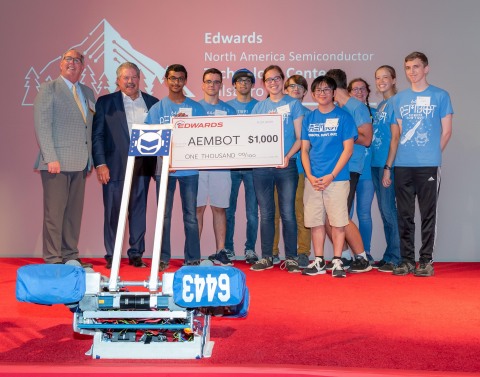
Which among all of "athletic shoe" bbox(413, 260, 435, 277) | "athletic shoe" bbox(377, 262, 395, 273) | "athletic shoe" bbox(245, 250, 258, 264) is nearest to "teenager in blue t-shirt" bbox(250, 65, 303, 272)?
"athletic shoe" bbox(245, 250, 258, 264)

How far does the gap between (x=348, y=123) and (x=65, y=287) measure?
121 inches

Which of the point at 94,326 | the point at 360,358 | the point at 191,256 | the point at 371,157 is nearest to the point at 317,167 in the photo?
the point at 371,157

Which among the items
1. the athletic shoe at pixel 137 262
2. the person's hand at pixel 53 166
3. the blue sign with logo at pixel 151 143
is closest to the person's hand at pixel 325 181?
the athletic shoe at pixel 137 262

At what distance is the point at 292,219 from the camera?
5426 mm

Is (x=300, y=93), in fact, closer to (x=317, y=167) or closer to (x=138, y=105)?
(x=317, y=167)

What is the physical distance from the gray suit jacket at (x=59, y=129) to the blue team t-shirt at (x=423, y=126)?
2.60 metres

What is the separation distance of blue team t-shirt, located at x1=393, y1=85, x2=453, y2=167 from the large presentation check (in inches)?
42.5

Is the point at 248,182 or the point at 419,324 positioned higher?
the point at 248,182

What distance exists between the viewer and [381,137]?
5.65 m

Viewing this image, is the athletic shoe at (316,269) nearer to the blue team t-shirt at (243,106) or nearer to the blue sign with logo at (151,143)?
the blue team t-shirt at (243,106)

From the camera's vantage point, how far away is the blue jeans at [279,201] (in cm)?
540

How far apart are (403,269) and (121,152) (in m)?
2.51

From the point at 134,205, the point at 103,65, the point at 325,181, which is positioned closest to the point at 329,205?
the point at 325,181

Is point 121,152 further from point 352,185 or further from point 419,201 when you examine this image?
point 419,201
